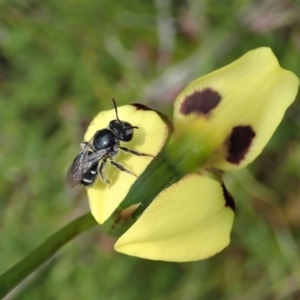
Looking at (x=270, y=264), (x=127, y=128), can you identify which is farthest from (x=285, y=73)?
(x=270, y=264)

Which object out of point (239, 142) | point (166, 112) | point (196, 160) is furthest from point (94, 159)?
point (166, 112)

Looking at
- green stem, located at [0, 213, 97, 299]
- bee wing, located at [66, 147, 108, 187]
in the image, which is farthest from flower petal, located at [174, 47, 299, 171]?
green stem, located at [0, 213, 97, 299]

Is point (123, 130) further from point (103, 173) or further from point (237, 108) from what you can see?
point (237, 108)

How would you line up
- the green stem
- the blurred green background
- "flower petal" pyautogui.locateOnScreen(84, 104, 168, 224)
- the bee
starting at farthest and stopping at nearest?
the blurred green background → the bee → "flower petal" pyautogui.locateOnScreen(84, 104, 168, 224) → the green stem

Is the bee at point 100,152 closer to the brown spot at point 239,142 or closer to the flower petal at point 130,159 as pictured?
the flower petal at point 130,159

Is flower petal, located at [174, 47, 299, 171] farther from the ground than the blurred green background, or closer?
farther from the ground

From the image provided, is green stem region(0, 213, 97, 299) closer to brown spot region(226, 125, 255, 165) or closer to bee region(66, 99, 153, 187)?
bee region(66, 99, 153, 187)

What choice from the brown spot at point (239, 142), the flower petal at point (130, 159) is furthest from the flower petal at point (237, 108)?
the flower petal at point (130, 159)
